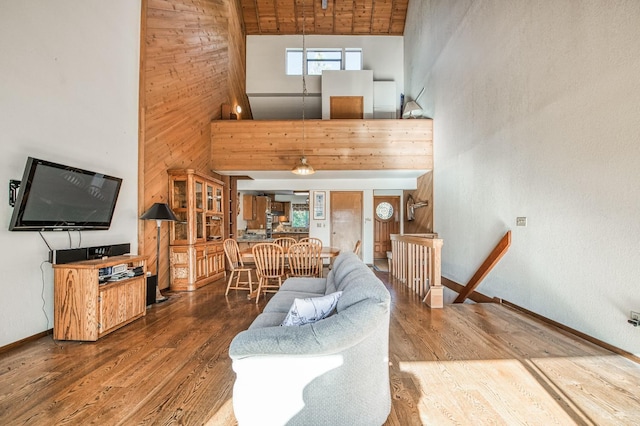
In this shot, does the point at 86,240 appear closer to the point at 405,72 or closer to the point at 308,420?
the point at 308,420

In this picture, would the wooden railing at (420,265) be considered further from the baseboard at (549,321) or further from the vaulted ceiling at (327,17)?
the vaulted ceiling at (327,17)

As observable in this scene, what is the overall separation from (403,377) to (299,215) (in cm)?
881

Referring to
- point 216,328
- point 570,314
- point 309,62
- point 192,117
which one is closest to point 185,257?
point 216,328

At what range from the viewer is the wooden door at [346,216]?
318 inches

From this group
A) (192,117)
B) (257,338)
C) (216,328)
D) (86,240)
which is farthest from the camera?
(192,117)

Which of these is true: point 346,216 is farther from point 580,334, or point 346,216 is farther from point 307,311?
point 307,311

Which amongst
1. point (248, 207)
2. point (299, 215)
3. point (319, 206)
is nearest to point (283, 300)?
point (319, 206)

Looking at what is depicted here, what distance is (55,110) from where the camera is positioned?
9.41 feet

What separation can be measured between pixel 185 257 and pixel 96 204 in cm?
173

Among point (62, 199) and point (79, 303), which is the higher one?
point (62, 199)

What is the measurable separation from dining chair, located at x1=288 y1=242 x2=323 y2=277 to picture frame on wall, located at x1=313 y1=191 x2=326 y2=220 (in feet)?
12.8

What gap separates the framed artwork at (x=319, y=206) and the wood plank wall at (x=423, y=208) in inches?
93.3

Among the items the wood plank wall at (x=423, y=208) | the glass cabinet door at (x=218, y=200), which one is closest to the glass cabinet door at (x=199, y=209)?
the glass cabinet door at (x=218, y=200)

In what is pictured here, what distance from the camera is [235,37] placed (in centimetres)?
713
